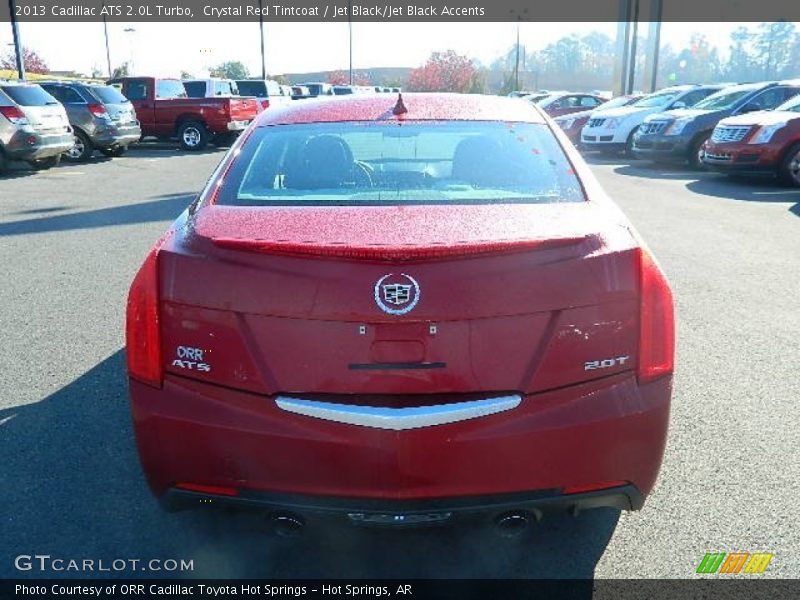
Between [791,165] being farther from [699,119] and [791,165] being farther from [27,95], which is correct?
[27,95]

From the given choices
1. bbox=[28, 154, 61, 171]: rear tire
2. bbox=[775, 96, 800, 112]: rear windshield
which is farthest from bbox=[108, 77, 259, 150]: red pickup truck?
bbox=[775, 96, 800, 112]: rear windshield

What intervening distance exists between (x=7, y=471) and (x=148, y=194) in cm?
962

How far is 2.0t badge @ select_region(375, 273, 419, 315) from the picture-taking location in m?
2.18

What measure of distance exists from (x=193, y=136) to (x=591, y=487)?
20.9 m

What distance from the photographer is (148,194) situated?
40.5ft

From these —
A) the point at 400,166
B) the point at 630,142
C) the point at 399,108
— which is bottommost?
the point at 630,142

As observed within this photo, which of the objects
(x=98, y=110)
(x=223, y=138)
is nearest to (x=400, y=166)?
(x=98, y=110)

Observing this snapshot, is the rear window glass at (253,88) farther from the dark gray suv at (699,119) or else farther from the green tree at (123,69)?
the green tree at (123,69)

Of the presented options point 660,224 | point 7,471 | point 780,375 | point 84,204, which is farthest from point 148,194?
point 780,375

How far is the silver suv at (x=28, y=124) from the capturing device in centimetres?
1359

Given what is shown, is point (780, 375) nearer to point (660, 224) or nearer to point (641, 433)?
point (641, 433)

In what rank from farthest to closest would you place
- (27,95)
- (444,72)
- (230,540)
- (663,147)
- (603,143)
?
(444,72)
(603,143)
(663,147)
(27,95)
(230,540)

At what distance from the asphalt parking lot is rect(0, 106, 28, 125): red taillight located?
296 inches

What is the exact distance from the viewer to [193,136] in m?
21.5
